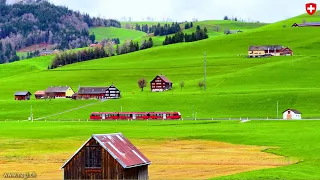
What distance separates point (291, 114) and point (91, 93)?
68.2 meters

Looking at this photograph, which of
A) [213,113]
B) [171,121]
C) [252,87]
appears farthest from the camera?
[252,87]

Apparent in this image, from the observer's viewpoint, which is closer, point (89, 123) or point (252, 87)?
point (89, 123)

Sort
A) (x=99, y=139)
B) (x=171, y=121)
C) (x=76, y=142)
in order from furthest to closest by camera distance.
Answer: (x=171, y=121), (x=76, y=142), (x=99, y=139)

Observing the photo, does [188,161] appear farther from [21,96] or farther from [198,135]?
[21,96]

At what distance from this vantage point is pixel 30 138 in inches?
4257

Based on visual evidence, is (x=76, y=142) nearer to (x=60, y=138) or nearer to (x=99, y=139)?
(x=60, y=138)

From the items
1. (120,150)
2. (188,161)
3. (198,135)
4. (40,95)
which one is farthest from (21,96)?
(120,150)

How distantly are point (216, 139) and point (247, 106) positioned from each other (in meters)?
52.5

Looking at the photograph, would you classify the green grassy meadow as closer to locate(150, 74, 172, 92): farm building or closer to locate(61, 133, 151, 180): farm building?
locate(150, 74, 172, 92): farm building

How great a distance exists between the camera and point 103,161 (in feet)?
191

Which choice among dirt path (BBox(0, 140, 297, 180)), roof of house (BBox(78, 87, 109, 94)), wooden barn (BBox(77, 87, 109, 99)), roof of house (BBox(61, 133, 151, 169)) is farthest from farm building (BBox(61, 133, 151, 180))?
roof of house (BBox(78, 87, 109, 94))

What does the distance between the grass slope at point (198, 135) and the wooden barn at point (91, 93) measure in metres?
47.1

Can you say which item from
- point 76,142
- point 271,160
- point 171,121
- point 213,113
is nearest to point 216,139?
point 76,142

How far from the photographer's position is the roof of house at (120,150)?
57.8 metres
